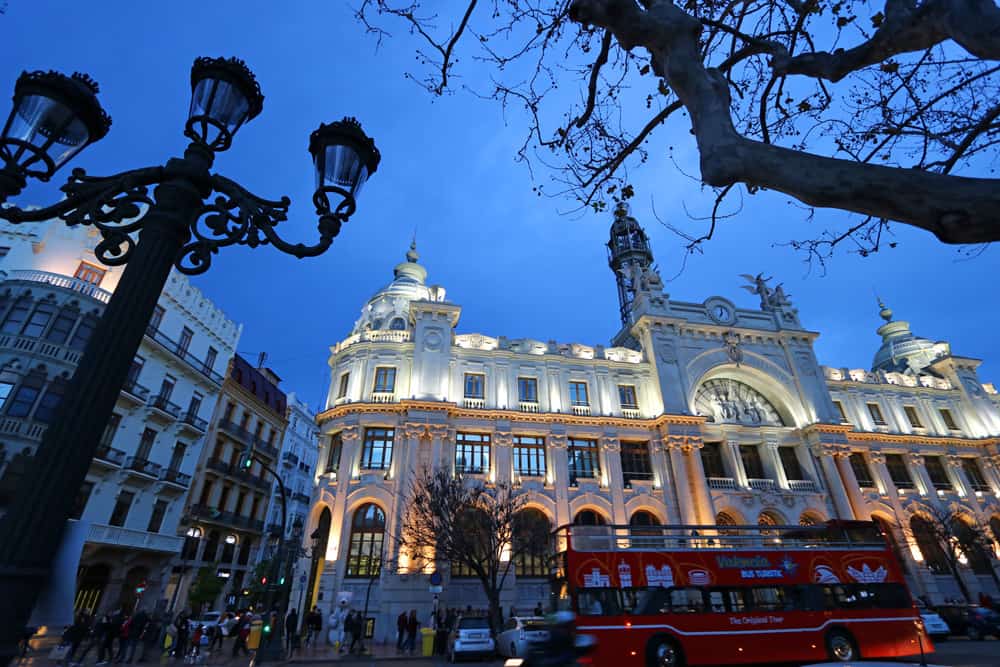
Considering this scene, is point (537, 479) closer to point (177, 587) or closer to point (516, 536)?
point (516, 536)

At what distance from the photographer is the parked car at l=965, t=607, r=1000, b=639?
60.5 feet

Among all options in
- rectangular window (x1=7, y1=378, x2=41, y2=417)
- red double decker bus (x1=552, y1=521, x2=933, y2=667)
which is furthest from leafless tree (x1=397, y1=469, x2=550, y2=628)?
rectangular window (x1=7, y1=378, x2=41, y2=417)

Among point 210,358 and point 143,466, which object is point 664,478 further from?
point 210,358

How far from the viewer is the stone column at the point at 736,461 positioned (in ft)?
92.8

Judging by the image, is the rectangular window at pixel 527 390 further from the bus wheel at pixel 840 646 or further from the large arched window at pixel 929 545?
the large arched window at pixel 929 545

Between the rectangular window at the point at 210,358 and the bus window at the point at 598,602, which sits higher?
the rectangular window at the point at 210,358

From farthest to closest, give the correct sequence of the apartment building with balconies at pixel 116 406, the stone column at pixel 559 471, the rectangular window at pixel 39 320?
the stone column at pixel 559 471, the rectangular window at pixel 39 320, the apartment building with balconies at pixel 116 406

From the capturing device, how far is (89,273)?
2414 cm

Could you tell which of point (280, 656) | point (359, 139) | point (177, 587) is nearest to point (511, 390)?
point (280, 656)

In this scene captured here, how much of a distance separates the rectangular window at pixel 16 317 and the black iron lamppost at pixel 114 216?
80.9 feet

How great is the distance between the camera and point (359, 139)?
4.22 meters

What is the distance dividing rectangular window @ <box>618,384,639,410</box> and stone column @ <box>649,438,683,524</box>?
2.56m

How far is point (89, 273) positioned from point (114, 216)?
88.0ft

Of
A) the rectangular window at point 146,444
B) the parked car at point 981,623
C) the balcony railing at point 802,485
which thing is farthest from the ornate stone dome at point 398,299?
the parked car at point 981,623
